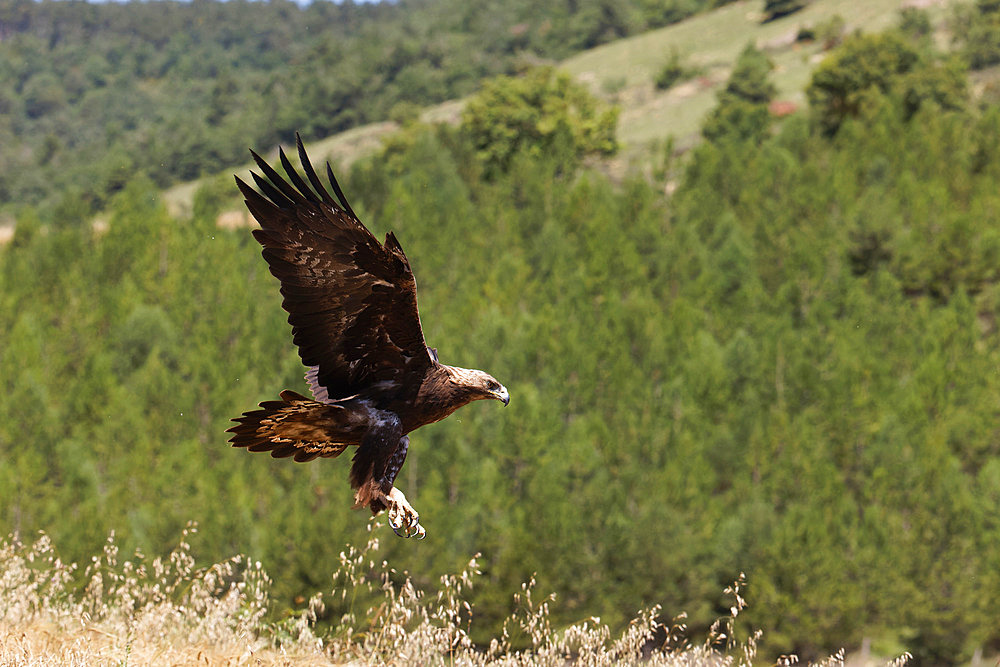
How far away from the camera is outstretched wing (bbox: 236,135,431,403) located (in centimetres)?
404

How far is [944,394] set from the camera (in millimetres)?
26391

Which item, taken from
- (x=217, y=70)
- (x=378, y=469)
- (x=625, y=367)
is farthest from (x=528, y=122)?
(x=217, y=70)

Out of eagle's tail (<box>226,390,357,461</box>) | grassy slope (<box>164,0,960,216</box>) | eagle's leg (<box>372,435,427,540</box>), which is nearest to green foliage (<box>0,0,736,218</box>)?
grassy slope (<box>164,0,960,216</box>)

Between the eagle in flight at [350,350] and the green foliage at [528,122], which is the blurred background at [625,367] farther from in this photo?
the eagle in flight at [350,350]

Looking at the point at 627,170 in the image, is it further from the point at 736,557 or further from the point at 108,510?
the point at 108,510

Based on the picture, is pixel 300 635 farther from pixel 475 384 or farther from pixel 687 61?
pixel 687 61

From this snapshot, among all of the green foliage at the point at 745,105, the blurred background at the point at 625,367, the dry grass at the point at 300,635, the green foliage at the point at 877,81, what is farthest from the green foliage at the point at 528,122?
the dry grass at the point at 300,635

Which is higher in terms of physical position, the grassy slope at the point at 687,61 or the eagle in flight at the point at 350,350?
the eagle in flight at the point at 350,350

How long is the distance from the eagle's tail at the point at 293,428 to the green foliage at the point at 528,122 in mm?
46657

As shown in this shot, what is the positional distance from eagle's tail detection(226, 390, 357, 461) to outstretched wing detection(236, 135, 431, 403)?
0.20m

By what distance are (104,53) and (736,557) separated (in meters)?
111

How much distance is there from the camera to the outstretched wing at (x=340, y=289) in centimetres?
404

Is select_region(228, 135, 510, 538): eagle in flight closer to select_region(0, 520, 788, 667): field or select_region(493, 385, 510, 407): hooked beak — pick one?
select_region(493, 385, 510, 407): hooked beak

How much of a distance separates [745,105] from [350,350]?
48.9m
